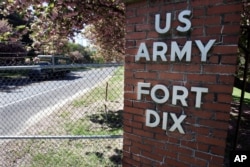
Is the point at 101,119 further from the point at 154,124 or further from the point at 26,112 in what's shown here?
the point at 154,124

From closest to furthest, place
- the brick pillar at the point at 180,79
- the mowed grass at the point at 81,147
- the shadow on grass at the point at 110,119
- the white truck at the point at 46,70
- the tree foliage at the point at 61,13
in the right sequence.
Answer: the brick pillar at the point at 180,79 < the mowed grass at the point at 81,147 < the tree foliage at the point at 61,13 < the white truck at the point at 46,70 < the shadow on grass at the point at 110,119

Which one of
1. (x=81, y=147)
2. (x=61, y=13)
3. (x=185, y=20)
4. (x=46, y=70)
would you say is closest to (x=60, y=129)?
(x=81, y=147)

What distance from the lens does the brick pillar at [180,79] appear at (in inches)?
90.7

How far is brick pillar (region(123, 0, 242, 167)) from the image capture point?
2305 millimetres

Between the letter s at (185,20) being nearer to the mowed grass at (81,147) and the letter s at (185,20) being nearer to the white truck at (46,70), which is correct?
the white truck at (46,70)

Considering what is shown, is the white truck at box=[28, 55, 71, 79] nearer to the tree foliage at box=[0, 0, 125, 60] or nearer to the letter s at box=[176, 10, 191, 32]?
the tree foliage at box=[0, 0, 125, 60]

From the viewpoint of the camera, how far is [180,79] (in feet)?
8.33

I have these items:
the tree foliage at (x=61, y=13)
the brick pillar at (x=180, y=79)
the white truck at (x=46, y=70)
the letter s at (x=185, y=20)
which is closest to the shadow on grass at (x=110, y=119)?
the white truck at (x=46, y=70)

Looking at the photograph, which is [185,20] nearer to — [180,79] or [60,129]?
[180,79]

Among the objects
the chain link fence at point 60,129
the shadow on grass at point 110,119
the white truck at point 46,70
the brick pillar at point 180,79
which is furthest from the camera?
the shadow on grass at point 110,119

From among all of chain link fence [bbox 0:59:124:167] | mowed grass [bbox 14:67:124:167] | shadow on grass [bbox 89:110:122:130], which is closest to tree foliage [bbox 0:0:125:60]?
chain link fence [bbox 0:59:124:167]

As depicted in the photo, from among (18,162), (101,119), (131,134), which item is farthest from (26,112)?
(131,134)

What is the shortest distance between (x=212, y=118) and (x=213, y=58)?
56cm

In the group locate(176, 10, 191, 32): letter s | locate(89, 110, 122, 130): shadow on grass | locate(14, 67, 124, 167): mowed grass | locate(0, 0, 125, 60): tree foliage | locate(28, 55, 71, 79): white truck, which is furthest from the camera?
locate(89, 110, 122, 130): shadow on grass
